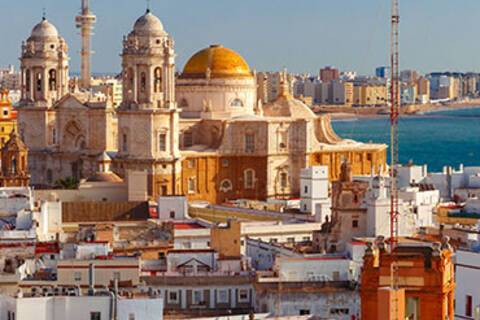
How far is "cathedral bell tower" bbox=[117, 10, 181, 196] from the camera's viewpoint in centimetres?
4578

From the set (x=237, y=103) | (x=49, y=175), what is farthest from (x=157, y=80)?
(x=49, y=175)

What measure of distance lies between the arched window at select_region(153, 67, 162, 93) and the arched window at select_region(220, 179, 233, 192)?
351 cm

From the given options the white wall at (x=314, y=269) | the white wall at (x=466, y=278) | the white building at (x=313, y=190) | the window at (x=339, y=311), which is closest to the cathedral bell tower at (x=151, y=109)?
the white building at (x=313, y=190)

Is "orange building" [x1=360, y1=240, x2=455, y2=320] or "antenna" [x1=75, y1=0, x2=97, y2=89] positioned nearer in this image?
"orange building" [x1=360, y1=240, x2=455, y2=320]

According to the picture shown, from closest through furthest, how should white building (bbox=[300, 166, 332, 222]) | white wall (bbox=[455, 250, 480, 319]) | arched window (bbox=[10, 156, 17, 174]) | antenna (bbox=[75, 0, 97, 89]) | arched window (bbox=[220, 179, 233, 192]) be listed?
white wall (bbox=[455, 250, 480, 319]) → white building (bbox=[300, 166, 332, 222]) → arched window (bbox=[10, 156, 17, 174]) → arched window (bbox=[220, 179, 233, 192]) → antenna (bbox=[75, 0, 97, 89])

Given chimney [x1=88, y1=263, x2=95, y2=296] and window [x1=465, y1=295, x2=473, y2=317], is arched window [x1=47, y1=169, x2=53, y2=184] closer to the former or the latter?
chimney [x1=88, y1=263, x2=95, y2=296]

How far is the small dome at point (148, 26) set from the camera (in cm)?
4622

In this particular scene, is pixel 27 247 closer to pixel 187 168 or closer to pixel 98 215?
pixel 98 215

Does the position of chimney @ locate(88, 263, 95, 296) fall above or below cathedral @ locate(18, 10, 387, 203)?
below

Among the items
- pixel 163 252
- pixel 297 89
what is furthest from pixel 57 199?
pixel 297 89

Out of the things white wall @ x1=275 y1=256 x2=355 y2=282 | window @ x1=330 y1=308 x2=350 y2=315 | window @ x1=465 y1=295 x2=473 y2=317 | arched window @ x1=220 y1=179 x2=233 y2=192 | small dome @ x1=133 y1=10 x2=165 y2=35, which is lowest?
window @ x1=330 y1=308 x2=350 y2=315

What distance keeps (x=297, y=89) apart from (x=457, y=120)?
1894 centimetres

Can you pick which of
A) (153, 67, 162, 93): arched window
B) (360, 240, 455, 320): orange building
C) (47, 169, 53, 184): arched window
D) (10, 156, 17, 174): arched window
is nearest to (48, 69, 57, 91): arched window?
(47, 169, 53, 184): arched window

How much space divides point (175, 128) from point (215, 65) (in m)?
4.09
